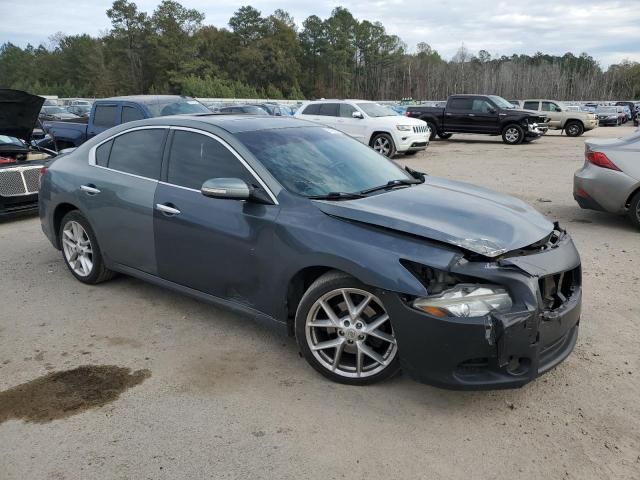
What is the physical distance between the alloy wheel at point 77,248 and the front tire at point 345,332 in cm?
266

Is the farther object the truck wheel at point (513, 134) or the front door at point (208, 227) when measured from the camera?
the truck wheel at point (513, 134)

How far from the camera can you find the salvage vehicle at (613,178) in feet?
22.8

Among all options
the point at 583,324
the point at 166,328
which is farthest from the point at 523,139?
the point at 166,328

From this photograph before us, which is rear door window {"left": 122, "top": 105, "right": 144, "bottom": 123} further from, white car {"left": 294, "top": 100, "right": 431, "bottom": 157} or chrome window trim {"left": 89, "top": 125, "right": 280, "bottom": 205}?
white car {"left": 294, "top": 100, "right": 431, "bottom": 157}

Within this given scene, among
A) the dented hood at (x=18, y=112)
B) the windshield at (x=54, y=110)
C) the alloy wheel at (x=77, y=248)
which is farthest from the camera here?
the windshield at (x=54, y=110)

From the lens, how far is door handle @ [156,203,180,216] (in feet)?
13.2

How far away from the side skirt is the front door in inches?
1.7

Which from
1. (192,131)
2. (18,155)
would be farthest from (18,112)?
(192,131)

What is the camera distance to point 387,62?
107875 mm

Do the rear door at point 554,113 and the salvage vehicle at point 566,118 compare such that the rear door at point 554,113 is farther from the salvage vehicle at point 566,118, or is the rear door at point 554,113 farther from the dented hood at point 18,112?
the dented hood at point 18,112

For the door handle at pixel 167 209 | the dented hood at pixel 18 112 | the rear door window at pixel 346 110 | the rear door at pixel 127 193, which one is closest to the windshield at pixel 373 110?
the rear door window at pixel 346 110

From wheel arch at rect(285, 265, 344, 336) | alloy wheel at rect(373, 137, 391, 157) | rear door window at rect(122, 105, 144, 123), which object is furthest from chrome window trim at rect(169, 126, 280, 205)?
alloy wheel at rect(373, 137, 391, 157)

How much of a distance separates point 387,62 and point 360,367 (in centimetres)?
11163

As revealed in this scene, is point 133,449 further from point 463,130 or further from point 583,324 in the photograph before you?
point 463,130
